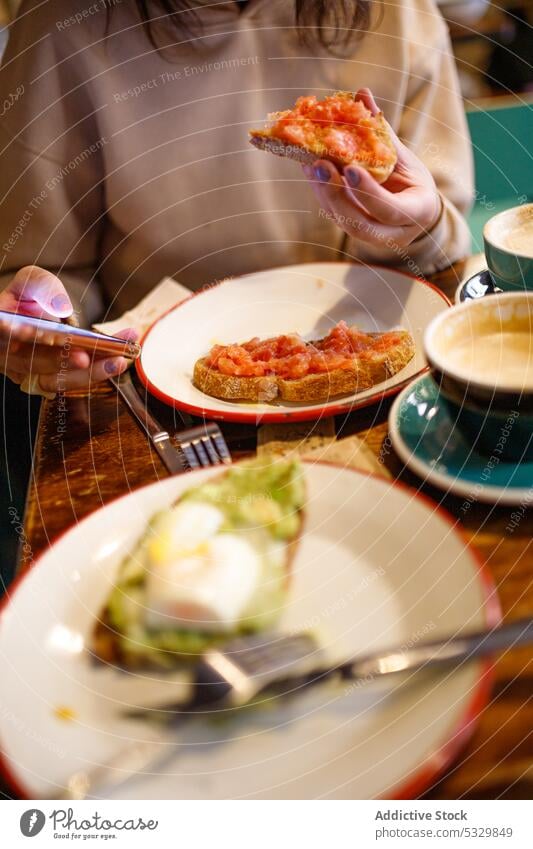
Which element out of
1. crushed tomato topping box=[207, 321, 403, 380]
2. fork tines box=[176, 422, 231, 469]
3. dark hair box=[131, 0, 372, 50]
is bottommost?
fork tines box=[176, 422, 231, 469]

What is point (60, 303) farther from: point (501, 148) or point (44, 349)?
point (501, 148)

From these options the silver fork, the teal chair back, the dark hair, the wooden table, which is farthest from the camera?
the teal chair back

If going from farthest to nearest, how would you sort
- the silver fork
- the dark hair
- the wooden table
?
1. the dark hair
2. the silver fork
3. the wooden table

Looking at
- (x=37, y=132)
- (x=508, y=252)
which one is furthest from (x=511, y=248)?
(x=37, y=132)

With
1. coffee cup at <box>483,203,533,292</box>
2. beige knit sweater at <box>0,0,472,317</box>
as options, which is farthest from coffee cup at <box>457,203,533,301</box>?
beige knit sweater at <box>0,0,472,317</box>

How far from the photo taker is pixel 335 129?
1.52ft

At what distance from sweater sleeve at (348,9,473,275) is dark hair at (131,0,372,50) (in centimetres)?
6

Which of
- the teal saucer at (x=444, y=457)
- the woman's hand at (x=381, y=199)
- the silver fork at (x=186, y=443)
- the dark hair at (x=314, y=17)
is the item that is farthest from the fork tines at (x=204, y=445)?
the dark hair at (x=314, y=17)

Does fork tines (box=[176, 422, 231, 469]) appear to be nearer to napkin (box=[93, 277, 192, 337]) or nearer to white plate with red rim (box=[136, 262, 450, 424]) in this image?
white plate with red rim (box=[136, 262, 450, 424])

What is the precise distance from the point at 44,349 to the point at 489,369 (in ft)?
1.01

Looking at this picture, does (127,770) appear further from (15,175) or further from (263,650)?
(15,175)

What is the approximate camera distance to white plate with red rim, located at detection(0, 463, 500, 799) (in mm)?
248
